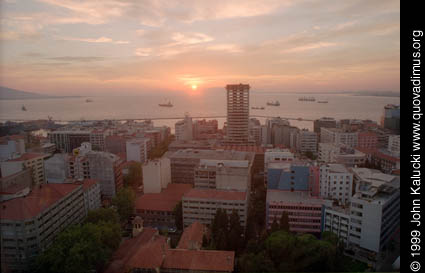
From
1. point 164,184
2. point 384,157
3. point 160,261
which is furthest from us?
point 384,157

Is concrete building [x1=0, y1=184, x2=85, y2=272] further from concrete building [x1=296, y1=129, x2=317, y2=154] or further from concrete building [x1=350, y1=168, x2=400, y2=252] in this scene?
concrete building [x1=296, y1=129, x2=317, y2=154]

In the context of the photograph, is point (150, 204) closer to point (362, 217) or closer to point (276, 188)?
point (276, 188)

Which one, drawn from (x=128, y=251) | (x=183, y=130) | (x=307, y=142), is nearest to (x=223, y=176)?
(x=128, y=251)

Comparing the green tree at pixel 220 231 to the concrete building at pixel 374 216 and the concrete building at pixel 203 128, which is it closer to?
the concrete building at pixel 374 216

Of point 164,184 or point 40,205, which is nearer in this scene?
point 40,205

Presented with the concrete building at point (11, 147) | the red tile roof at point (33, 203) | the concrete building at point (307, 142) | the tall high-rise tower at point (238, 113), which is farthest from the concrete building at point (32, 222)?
the concrete building at point (307, 142)

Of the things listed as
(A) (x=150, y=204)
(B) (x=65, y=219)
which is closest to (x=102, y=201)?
(A) (x=150, y=204)
